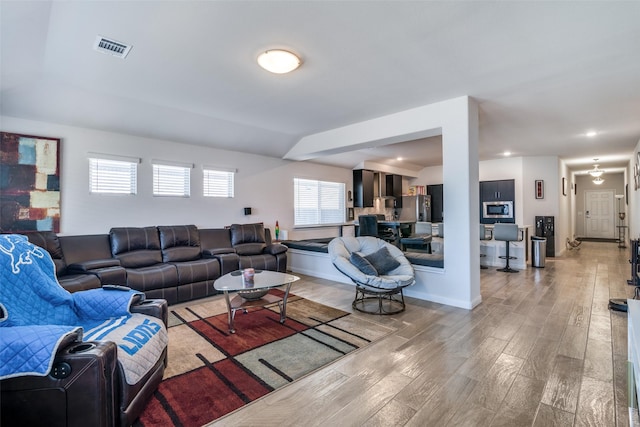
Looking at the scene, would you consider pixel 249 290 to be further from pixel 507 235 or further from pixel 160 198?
pixel 507 235

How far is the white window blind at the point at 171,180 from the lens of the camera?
5.06 metres

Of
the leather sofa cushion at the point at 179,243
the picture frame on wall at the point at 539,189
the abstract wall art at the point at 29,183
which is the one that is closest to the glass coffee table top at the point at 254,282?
the leather sofa cushion at the point at 179,243

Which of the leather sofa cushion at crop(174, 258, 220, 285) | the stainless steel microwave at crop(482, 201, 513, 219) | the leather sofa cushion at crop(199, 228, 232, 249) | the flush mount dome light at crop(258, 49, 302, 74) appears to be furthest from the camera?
the stainless steel microwave at crop(482, 201, 513, 219)

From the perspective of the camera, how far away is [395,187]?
358 inches

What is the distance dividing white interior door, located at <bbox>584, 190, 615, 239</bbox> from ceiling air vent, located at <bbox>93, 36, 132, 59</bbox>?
1544 cm

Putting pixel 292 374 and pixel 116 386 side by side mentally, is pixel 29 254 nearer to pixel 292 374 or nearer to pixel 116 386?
pixel 116 386

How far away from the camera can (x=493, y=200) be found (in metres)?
8.41

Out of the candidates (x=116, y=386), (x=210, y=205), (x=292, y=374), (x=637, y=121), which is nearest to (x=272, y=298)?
(x=292, y=374)

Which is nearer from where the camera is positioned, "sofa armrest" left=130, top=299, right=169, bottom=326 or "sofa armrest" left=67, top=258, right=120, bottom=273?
"sofa armrest" left=130, top=299, right=169, bottom=326

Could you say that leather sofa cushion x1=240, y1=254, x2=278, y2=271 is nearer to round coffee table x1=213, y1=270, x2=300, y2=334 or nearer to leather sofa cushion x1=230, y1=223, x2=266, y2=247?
leather sofa cushion x1=230, y1=223, x2=266, y2=247

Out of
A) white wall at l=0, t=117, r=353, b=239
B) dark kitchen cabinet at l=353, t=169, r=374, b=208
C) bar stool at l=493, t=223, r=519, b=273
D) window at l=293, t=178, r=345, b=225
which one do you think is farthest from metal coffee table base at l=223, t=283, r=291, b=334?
dark kitchen cabinet at l=353, t=169, r=374, b=208

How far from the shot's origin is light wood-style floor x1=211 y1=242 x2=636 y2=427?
1860mm

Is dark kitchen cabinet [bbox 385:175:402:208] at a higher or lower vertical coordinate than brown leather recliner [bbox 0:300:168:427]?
higher

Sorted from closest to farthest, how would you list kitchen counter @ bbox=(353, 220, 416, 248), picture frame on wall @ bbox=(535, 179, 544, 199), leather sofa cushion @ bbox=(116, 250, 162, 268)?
leather sofa cushion @ bbox=(116, 250, 162, 268), kitchen counter @ bbox=(353, 220, 416, 248), picture frame on wall @ bbox=(535, 179, 544, 199)
